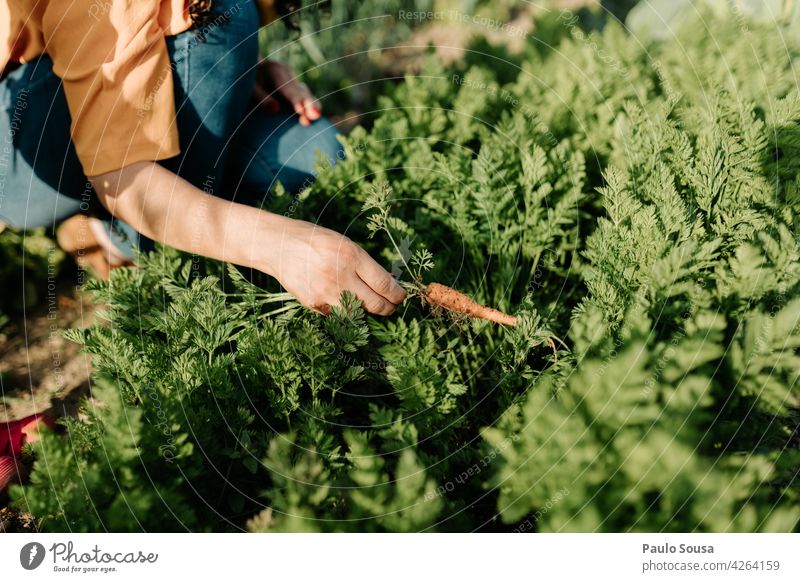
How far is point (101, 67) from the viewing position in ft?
5.60

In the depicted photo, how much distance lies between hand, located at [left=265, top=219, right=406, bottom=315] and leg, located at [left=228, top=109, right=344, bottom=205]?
0.84 meters

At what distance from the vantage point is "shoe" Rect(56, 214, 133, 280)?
2463 mm

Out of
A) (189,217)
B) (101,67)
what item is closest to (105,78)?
(101,67)

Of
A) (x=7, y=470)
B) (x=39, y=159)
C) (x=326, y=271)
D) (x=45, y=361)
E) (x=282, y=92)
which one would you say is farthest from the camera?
(x=282, y=92)

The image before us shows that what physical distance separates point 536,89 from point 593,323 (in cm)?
127

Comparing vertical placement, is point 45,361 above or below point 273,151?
below

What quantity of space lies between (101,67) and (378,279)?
3.42 ft

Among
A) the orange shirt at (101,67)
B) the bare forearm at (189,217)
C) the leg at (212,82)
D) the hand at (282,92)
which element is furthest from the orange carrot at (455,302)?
the hand at (282,92)

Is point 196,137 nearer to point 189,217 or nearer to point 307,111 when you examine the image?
point 307,111

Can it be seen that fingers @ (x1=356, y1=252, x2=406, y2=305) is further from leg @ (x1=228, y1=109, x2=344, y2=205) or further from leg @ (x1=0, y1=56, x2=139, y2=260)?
leg @ (x1=0, y1=56, x2=139, y2=260)

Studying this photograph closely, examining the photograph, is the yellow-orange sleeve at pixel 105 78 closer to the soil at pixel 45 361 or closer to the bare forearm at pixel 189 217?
the bare forearm at pixel 189 217

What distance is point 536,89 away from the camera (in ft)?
7.48

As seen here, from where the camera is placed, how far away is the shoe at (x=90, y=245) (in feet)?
8.08
